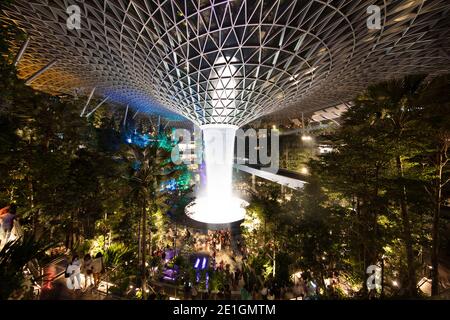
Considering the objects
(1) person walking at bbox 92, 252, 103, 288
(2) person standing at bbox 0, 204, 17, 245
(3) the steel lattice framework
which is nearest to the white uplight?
(3) the steel lattice framework

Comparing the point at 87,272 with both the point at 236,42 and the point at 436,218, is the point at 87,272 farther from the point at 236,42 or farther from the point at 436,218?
the point at 236,42

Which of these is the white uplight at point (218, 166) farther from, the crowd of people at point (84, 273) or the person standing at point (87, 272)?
the person standing at point (87, 272)

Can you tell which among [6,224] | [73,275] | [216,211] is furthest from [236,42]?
[216,211]

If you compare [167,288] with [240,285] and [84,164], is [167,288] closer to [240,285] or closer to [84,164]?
[240,285]

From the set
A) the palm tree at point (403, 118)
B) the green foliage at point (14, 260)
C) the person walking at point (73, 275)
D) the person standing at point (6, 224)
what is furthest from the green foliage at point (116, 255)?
the palm tree at point (403, 118)

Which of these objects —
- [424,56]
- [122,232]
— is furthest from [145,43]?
[424,56]

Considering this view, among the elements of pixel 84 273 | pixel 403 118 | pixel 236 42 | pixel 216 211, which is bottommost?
pixel 216 211

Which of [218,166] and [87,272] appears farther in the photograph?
[218,166]
